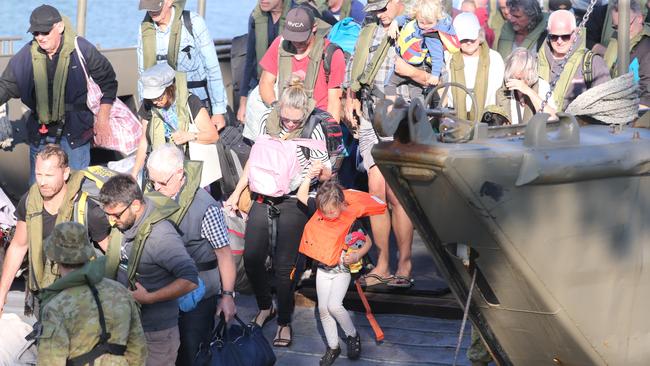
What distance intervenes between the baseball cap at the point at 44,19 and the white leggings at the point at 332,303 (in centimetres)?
290

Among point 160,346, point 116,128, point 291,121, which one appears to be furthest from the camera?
point 116,128

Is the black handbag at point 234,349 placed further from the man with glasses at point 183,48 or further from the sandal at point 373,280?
the man with glasses at point 183,48

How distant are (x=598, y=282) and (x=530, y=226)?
1.70ft

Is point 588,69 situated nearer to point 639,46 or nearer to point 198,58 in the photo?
point 639,46

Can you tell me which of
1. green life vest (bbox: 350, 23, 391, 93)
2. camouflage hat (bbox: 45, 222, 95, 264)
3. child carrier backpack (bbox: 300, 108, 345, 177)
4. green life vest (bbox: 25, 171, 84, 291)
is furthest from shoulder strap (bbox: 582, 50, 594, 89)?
camouflage hat (bbox: 45, 222, 95, 264)

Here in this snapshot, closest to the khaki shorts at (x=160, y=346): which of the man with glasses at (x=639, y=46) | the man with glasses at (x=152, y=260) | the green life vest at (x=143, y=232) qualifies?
the man with glasses at (x=152, y=260)

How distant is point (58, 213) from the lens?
8508mm

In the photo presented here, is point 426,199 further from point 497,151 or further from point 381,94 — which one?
point 381,94

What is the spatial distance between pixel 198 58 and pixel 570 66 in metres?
3.12

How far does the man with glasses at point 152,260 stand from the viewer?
25.6ft

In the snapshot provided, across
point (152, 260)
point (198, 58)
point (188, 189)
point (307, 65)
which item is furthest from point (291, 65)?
point (152, 260)

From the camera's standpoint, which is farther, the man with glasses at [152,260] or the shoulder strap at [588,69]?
the shoulder strap at [588,69]

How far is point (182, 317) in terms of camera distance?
27.9 ft

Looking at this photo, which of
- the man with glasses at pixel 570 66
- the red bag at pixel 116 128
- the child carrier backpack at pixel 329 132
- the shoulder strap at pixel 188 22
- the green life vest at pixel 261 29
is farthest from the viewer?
the green life vest at pixel 261 29
